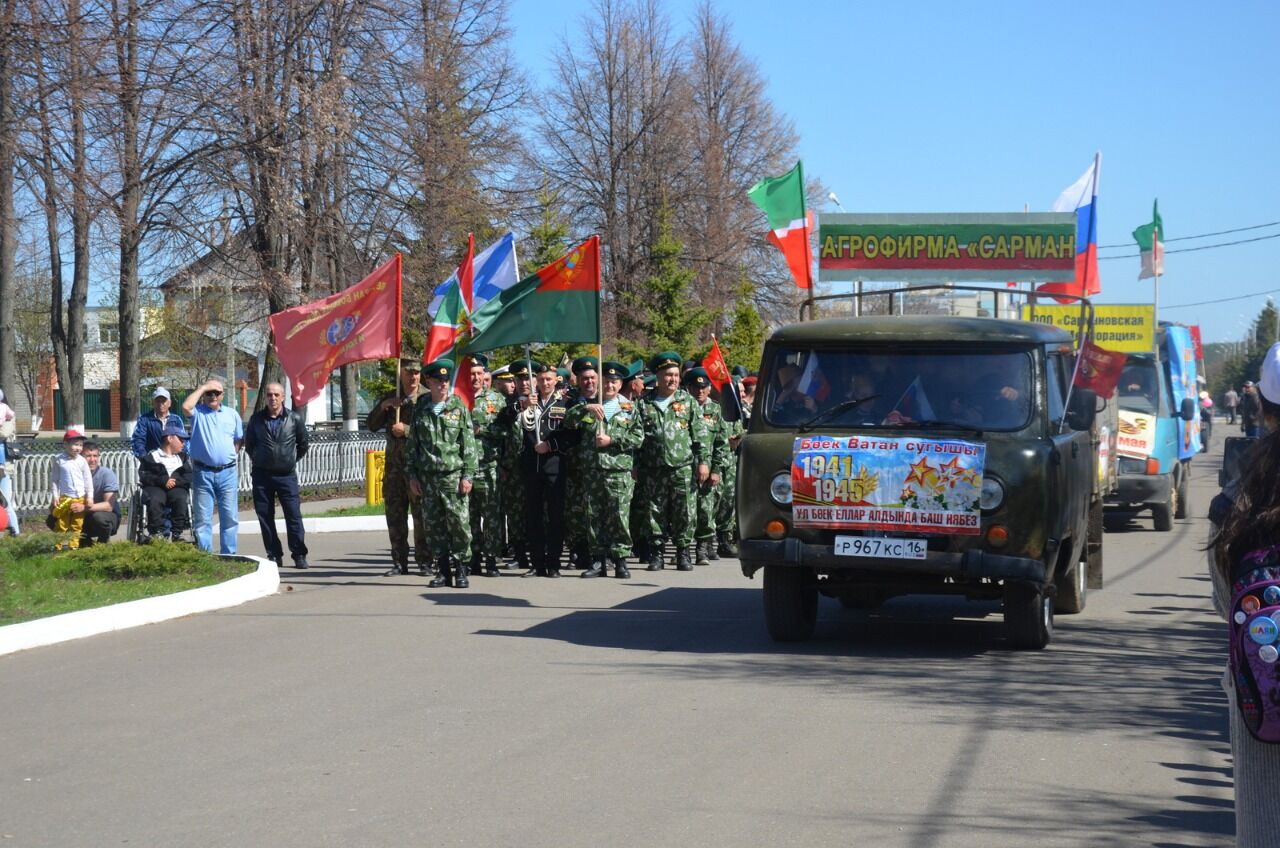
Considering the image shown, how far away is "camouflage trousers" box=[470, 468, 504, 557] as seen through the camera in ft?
46.5

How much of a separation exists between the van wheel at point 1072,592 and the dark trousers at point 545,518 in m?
4.90

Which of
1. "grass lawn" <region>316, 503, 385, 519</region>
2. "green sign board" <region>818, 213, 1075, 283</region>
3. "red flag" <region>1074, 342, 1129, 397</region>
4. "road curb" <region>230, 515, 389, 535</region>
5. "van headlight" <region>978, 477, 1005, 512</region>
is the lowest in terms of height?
"road curb" <region>230, 515, 389, 535</region>

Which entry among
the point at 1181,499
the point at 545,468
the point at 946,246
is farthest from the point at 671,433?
the point at 1181,499

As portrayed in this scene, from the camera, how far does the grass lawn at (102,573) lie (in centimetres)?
1157

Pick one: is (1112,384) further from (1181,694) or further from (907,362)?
(1181,694)

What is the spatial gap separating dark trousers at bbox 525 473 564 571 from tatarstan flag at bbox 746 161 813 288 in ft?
11.5

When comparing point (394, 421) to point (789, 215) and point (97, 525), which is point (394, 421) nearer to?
point (97, 525)

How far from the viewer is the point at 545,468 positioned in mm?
14594

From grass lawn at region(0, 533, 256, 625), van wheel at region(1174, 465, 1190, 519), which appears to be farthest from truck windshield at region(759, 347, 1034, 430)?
van wheel at region(1174, 465, 1190, 519)

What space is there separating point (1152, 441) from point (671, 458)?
787 cm

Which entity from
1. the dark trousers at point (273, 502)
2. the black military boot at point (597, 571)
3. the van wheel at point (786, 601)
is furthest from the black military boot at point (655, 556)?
the van wheel at point (786, 601)

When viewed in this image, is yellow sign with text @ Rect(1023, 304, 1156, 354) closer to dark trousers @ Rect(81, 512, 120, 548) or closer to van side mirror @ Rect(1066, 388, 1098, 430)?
van side mirror @ Rect(1066, 388, 1098, 430)

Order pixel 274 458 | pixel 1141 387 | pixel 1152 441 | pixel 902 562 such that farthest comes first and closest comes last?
pixel 1141 387 → pixel 1152 441 → pixel 274 458 → pixel 902 562

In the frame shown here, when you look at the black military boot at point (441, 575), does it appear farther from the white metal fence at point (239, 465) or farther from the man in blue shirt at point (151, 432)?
the white metal fence at point (239, 465)
